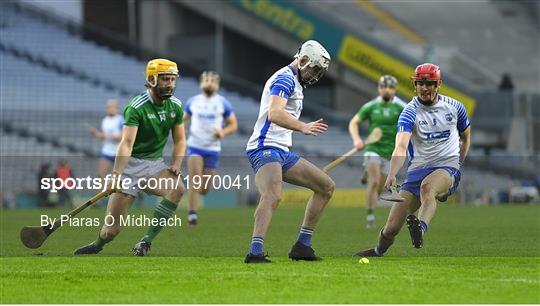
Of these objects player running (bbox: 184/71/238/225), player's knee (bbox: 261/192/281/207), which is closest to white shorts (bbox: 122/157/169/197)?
player's knee (bbox: 261/192/281/207)

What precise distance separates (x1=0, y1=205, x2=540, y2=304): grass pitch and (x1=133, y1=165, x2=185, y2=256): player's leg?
20cm

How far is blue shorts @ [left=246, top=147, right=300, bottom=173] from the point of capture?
11547 millimetres

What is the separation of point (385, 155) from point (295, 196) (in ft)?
40.8

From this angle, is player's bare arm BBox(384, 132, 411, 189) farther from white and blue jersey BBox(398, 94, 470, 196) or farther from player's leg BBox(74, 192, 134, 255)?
player's leg BBox(74, 192, 134, 255)

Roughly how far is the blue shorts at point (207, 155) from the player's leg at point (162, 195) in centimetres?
711

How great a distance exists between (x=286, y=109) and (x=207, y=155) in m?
8.81

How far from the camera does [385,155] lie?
19.8 m

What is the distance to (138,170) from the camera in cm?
1311

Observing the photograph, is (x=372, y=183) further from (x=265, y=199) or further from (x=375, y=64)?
(x=375, y=64)

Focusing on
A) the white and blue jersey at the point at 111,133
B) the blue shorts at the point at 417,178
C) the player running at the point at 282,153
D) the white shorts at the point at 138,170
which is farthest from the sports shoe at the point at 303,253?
the white and blue jersey at the point at 111,133

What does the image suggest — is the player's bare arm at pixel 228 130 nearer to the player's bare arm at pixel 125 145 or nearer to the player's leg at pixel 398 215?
the player's bare arm at pixel 125 145

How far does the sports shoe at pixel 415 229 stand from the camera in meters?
11.8

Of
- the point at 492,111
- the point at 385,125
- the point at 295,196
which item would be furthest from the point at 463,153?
the point at 492,111

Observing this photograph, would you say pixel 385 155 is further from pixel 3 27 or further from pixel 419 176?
pixel 3 27
